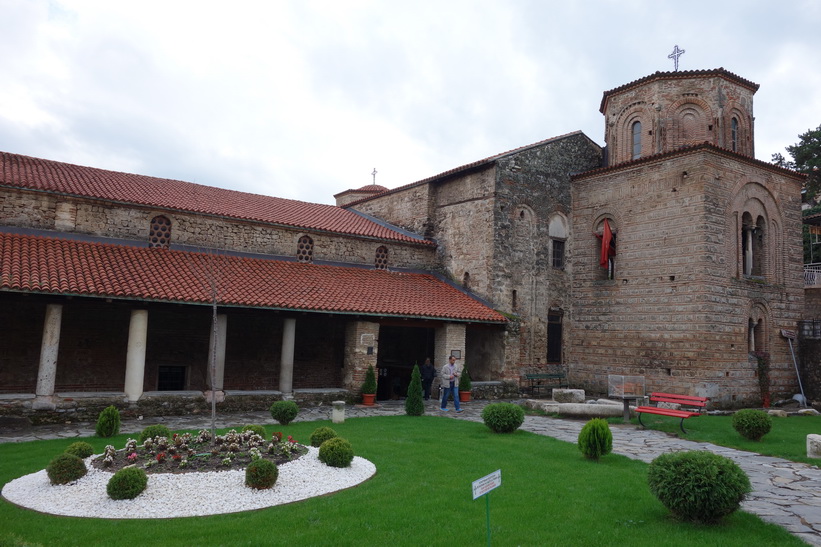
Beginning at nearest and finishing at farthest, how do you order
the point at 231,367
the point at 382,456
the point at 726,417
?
the point at 382,456 → the point at 726,417 → the point at 231,367

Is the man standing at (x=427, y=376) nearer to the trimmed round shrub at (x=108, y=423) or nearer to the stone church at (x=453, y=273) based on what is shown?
the stone church at (x=453, y=273)

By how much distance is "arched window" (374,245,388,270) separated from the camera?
18.6 metres

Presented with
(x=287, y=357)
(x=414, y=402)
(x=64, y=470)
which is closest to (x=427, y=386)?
(x=414, y=402)

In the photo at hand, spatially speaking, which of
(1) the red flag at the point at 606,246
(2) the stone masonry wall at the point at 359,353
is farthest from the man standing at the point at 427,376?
(1) the red flag at the point at 606,246

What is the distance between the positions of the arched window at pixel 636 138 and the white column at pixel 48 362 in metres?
16.8

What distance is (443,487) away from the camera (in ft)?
22.4

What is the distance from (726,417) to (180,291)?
13.4 meters

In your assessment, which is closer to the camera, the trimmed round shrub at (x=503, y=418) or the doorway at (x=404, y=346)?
the trimmed round shrub at (x=503, y=418)

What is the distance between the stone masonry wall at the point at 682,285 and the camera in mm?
15453

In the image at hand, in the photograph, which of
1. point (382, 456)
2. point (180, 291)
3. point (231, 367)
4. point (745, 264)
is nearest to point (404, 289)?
point (231, 367)

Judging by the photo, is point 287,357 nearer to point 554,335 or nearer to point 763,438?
point 554,335

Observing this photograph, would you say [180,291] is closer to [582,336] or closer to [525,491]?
[525,491]

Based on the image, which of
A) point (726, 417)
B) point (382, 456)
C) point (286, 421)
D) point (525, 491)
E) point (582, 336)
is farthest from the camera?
point (582, 336)

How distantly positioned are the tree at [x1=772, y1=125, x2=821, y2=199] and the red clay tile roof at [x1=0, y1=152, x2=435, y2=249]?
65.6 feet
